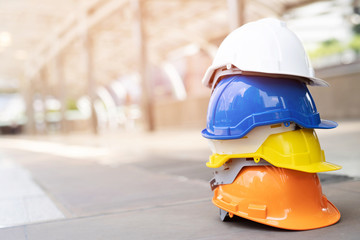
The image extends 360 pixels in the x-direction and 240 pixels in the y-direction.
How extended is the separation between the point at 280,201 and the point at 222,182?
0.44 metres

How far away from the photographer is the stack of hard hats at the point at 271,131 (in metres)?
2.49

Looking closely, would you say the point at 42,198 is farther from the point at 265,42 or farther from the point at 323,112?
the point at 323,112

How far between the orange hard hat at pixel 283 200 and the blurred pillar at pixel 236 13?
9372 millimetres

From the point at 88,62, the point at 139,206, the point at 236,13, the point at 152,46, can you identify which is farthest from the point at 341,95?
the point at 152,46

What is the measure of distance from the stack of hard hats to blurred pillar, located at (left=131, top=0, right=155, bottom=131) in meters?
17.4

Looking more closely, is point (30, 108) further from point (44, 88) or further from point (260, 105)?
point (260, 105)

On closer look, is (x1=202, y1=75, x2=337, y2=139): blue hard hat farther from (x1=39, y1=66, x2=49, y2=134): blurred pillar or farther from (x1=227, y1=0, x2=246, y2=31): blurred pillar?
(x1=39, y1=66, x2=49, y2=134): blurred pillar

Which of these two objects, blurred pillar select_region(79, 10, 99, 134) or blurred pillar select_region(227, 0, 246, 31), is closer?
blurred pillar select_region(227, 0, 246, 31)

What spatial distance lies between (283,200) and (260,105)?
1.91ft

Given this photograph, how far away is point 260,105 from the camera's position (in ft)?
8.19

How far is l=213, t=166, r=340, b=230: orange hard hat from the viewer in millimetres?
2467

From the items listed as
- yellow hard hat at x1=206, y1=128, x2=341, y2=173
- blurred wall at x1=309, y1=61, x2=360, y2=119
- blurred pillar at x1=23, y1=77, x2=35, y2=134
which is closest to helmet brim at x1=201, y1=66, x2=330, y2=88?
yellow hard hat at x1=206, y1=128, x2=341, y2=173

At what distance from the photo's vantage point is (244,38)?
104 inches

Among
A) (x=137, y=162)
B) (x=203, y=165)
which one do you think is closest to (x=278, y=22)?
(x=203, y=165)
